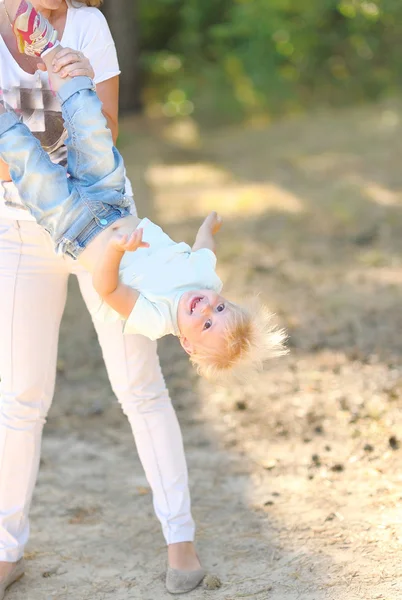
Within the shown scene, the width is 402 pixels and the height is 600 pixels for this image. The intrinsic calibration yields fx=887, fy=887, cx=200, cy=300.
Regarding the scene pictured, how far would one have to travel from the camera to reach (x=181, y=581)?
286cm

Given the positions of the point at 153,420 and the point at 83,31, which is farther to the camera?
the point at 153,420

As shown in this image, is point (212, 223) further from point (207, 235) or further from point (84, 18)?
point (84, 18)

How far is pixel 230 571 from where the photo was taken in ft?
9.82

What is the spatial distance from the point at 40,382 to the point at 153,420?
377 millimetres

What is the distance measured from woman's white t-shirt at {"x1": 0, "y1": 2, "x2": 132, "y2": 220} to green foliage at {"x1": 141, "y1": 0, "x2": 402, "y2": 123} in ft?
25.0

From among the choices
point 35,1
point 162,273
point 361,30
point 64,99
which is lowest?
point 361,30

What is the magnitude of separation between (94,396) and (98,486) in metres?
0.88

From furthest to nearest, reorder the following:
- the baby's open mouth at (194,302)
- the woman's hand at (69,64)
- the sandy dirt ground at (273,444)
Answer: the sandy dirt ground at (273,444), the baby's open mouth at (194,302), the woman's hand at (69,64)

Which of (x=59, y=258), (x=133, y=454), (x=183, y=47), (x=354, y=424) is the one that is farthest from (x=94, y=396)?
(x=183, y=47)

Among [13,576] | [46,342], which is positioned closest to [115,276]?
[46,342]

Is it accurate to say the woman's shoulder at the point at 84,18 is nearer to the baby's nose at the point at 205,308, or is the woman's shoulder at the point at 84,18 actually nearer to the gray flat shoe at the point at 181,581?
the baby's nose at the point at 205,308

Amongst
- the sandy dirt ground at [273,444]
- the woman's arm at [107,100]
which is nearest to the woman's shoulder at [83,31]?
the woman's arm at [107,100]

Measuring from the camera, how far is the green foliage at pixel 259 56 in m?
10.4

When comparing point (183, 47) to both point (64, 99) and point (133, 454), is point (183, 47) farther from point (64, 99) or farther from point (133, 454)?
point (64, 99)
